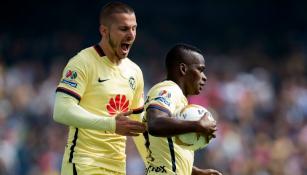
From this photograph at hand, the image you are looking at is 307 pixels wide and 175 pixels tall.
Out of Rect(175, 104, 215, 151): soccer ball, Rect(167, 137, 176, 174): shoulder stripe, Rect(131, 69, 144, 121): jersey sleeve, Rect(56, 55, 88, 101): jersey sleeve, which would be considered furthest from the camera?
Rect(131, 69, 144, 121): jersey sleeve

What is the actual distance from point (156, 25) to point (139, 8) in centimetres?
59

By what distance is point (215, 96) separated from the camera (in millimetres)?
17438

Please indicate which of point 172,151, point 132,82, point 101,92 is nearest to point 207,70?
point 132,82

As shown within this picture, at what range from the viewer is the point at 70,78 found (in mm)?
7797

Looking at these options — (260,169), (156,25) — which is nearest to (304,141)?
(260,169)

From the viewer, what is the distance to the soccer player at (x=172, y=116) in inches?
277

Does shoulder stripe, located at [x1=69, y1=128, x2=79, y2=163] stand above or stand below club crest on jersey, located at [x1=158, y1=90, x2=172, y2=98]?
below

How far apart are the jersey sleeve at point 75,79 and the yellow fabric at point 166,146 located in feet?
2.28

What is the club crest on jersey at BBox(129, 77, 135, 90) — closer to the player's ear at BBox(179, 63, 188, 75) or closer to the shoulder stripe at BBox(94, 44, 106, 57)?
the shoulder stripe at BBox(94, 44, 106, 57)

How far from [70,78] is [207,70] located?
1148cm

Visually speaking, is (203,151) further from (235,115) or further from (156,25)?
(156,25)

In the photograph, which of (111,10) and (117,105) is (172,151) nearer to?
(117,105)

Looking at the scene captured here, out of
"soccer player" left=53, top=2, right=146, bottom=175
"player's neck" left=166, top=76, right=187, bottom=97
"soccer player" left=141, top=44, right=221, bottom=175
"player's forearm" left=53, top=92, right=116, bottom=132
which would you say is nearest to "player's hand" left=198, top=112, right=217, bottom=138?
"soccer player" left=141, top=44, right=221, bottom=175

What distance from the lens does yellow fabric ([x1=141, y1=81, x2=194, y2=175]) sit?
23.8 ft
